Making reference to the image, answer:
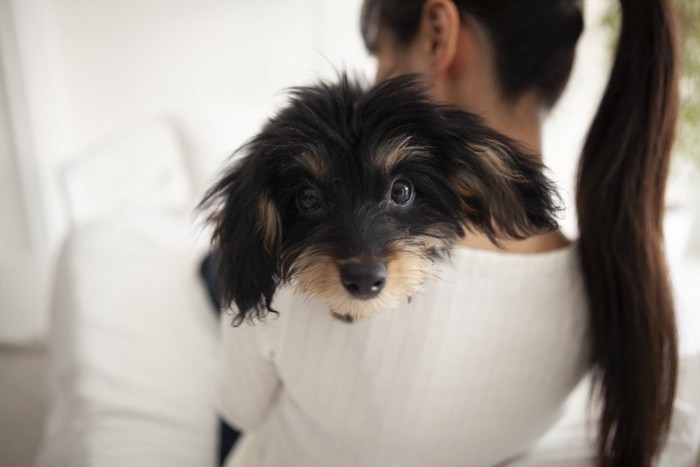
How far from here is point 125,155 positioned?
2693mm

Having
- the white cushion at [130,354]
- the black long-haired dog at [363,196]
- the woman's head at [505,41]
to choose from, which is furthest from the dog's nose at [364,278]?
the white cushion at [130,354]

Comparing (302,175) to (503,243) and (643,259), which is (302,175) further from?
(643,259)

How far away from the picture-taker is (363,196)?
67cm

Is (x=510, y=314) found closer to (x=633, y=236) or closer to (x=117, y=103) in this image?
(x=633, y=236)

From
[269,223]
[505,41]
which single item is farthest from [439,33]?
[269,223]

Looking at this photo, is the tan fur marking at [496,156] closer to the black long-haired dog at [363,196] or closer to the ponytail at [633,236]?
the black long-haired dog at [363,196]

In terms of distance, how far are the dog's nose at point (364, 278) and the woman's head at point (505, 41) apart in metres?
0.38

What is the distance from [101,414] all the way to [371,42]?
1.18 metres

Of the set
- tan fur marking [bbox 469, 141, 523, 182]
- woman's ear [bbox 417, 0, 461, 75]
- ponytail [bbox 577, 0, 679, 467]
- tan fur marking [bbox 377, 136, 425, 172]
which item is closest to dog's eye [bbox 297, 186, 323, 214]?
tan fur marking [bbox 377, 136, 425, 172]

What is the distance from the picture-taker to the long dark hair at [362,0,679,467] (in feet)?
2.64

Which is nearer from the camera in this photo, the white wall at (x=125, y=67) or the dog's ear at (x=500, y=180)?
the dog's ear at (x=500, y=180)

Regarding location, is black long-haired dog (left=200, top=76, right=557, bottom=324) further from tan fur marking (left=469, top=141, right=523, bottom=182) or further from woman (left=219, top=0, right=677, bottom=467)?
woman (left=219, top=0, right=677, bottom=467)

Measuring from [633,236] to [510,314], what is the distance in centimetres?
25

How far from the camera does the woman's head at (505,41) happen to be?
0.83m
